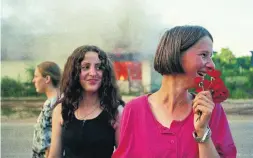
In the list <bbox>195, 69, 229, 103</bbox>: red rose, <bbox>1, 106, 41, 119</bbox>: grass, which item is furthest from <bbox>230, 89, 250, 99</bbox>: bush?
<bbox>195, 69, 229, 103</bbox>: red rose

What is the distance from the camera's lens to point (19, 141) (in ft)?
28.0

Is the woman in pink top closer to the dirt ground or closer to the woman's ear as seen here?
the woman's ear

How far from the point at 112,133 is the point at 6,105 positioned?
935 centimetres

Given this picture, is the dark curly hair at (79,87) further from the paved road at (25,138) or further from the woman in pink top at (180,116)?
the paved road at (25,138)

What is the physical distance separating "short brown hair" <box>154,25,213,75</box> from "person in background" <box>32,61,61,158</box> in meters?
1.62

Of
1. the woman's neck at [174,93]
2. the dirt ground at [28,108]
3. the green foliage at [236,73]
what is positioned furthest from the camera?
the dirt ground at [28,108]

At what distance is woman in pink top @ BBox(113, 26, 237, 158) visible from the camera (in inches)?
56.8

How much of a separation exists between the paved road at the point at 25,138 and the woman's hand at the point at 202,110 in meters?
5.87

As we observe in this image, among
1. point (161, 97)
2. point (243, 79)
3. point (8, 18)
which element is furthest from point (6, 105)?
point (161, 97)

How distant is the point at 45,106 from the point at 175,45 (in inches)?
69.5

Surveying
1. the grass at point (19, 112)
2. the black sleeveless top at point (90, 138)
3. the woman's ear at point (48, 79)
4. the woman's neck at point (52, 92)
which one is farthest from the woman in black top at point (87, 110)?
the grass at point (19, 112)

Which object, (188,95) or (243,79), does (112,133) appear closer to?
(188,95)

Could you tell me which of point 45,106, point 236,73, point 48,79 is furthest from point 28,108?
point 45,106

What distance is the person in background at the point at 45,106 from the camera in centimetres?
299
